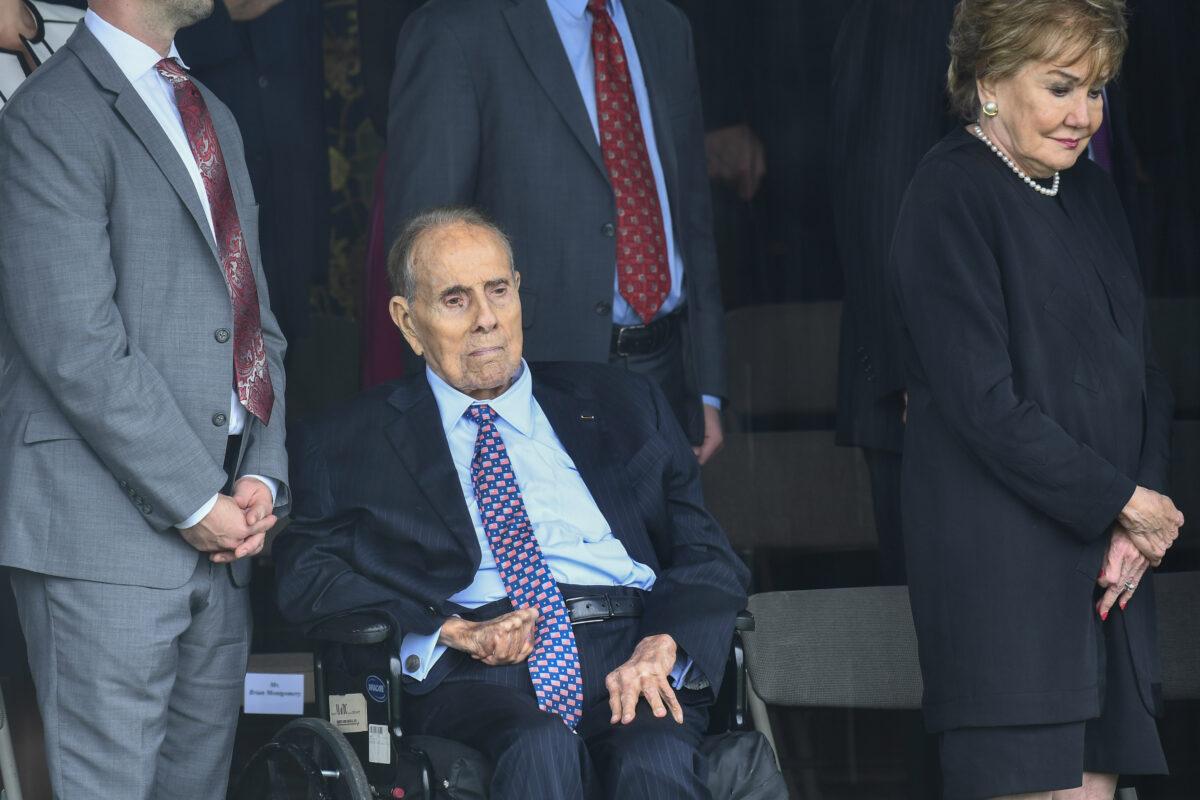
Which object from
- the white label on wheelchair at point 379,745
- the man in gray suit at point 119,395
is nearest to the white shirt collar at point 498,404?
the man in gray suit at point 119,395

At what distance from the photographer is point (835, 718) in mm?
4598

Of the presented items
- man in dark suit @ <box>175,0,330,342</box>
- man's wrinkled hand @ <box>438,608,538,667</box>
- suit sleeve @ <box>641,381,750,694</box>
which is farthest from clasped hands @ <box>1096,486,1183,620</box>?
man in dark suit @ <box>175,0,330,342</box>

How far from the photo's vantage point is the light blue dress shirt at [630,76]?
3430 mm

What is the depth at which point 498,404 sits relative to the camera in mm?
2947

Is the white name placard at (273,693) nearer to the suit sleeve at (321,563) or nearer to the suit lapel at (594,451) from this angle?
the suit sleeve at (321,563)

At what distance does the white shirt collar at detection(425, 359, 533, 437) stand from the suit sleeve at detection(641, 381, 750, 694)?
25 cm

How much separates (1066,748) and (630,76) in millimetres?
1683

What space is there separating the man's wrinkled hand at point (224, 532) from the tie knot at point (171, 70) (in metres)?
0.70

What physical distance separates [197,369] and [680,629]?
0.90 m

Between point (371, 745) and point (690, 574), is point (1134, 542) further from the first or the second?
point (371, 745)

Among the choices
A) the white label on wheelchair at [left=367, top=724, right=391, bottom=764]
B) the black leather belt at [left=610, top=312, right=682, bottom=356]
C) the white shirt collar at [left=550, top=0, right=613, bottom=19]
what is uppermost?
the white shirt collar at [left=550, top=0, right=613, bottom=19]

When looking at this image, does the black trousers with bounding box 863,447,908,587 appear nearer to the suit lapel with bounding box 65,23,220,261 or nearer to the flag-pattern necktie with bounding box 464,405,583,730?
the flag-pattern necktie with bounding box 464,405,583,730

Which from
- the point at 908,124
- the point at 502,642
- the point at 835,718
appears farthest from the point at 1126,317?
the point at 835,718

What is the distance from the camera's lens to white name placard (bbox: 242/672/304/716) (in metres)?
3.59
